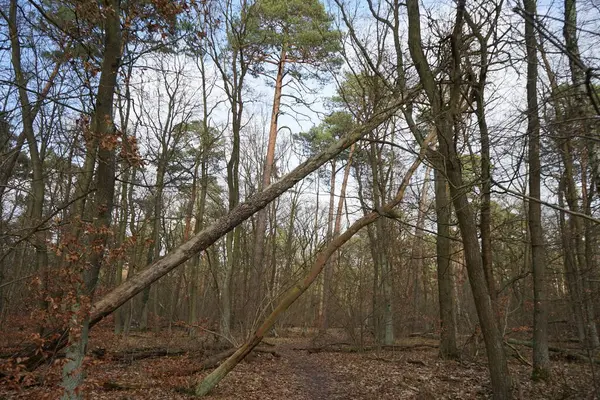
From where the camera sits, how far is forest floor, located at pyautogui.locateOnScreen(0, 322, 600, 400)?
6496mm

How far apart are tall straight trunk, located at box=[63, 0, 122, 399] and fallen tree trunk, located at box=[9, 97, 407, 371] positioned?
18 cm

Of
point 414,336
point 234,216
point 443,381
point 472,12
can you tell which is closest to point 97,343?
point 234,216

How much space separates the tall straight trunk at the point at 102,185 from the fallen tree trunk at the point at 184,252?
0.60 feet

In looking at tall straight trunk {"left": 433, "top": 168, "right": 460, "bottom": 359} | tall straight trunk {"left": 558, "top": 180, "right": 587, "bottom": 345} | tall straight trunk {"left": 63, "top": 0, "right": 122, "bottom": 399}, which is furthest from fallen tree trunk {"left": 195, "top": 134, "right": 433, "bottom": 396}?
tall straight trunk {"left": 433, "top": 168, "right": 460, "bottom": 359}

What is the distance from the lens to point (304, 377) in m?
9.06

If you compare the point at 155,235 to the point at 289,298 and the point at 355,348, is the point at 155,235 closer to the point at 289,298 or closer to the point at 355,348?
the point at 355,348

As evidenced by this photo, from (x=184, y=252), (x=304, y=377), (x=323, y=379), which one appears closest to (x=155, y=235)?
(x=304, y=377)

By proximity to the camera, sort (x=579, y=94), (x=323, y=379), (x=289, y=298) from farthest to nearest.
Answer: (x=323, y=379), (x=289, y=298), (x=579, y=94)

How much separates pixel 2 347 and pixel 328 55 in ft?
43.0

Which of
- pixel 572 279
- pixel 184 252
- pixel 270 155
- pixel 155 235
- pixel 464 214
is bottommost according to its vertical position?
pixel 184 252

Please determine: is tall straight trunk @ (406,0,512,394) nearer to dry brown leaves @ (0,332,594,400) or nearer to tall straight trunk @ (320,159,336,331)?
dry brown leaves @ (0,332,594,400)

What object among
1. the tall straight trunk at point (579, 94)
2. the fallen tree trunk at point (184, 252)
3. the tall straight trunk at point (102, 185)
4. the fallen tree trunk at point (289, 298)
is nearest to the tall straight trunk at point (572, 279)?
the tall straight trunk at point (579, 94)

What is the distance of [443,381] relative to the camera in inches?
309

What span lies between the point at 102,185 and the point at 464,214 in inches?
176
